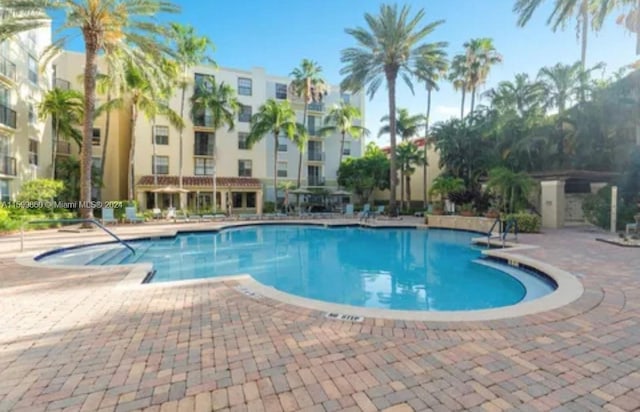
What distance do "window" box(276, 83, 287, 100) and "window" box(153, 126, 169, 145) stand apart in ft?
37.7

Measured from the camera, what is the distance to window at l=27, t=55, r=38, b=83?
21156mm

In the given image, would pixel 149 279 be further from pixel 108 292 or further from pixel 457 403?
pixel 457 403

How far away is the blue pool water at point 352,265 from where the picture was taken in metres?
7.37

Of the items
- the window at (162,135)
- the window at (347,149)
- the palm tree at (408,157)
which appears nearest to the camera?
the window at (162,135)

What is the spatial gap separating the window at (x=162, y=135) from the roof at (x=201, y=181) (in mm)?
3208

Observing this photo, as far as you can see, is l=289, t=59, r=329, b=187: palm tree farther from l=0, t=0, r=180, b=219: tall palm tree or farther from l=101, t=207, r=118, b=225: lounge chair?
l=0, t=0, r=180, b=219: tall palm tree

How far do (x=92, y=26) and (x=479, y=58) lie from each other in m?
27.5

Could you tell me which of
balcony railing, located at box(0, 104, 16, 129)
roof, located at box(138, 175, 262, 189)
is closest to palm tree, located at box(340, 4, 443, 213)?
roof, located at box(138, 175, 262, 189)

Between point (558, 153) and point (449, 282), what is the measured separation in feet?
60.0

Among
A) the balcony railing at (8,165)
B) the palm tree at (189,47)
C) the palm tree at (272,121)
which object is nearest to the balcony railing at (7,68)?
the balcony railing at (8,165)

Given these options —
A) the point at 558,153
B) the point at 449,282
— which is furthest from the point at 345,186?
the point at 449,282

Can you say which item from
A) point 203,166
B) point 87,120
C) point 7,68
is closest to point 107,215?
point 87,120

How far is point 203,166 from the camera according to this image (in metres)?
31.7

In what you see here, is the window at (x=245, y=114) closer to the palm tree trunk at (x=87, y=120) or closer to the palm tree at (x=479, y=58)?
the palm tree trunk at (x=87, y=120)
